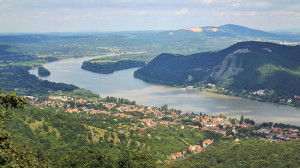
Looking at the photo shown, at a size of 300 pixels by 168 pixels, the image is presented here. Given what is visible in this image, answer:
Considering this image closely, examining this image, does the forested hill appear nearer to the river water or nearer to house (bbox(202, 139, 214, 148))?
the river water

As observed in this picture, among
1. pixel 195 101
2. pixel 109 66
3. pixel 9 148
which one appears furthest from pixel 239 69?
pixel 9 148

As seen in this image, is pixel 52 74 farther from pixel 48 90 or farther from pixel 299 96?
Answer: pixel 299 96

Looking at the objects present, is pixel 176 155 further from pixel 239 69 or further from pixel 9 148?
pixel 239 69

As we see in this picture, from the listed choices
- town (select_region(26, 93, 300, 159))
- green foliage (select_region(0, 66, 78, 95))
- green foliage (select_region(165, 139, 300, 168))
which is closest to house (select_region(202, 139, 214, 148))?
town (select_region(26, 93, 300, 159))

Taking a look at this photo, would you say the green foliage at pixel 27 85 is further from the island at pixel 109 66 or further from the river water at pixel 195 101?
the island at pixel 109 66

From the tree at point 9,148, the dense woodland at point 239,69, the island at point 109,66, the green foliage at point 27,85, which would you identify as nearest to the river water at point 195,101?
the green foliage at point 27,85

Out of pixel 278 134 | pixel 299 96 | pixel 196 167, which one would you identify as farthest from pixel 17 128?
pixel 299 96
